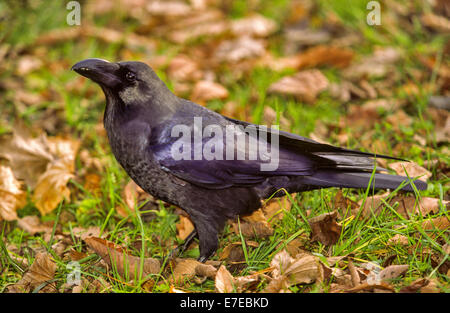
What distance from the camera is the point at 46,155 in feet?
12.5

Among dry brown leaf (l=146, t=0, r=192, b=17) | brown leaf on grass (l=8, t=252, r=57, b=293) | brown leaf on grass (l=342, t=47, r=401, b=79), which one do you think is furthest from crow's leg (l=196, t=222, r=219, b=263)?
dry brown leaf (l=146, t=0, r=192, b=17)

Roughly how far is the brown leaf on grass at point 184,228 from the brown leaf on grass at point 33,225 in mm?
836

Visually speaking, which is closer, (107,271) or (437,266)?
(437,266)

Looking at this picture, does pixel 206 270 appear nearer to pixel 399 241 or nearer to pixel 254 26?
pixel 399 241

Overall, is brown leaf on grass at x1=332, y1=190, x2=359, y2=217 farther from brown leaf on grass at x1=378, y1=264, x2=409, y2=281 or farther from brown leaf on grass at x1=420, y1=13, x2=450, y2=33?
brown leaf on grass at x1=420, y1=13, x2=450, y2=33

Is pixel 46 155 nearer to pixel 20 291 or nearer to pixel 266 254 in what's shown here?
pixel 20 291

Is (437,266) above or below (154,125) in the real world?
below

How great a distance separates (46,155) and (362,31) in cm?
359

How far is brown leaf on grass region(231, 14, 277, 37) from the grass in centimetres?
34

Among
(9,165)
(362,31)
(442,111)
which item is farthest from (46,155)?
(362,31)

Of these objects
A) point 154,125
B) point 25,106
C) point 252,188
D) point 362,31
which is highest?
point 362,31

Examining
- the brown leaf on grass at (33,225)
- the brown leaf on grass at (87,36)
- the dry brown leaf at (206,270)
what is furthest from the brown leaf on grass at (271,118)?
the brown leaf on grass at (87,36)

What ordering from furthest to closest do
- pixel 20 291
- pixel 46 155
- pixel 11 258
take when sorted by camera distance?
pixel 46 155
pixel 11 258
pixel 20 291

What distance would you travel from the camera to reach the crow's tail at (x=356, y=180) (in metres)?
2.96
